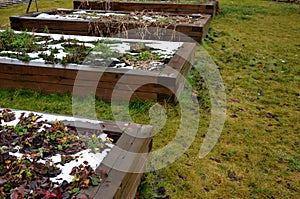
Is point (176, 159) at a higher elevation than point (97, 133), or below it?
below

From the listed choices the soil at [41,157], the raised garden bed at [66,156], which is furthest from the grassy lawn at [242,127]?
the soil at [41,157]

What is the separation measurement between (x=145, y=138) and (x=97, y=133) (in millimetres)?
347

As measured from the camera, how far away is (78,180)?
5.60 ft

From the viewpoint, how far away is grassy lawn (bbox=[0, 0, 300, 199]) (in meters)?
2.36

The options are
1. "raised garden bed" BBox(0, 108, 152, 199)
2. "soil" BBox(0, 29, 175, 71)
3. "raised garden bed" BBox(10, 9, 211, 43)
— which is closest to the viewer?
"raised garden bed" BBox(0, 108, 152, 199)

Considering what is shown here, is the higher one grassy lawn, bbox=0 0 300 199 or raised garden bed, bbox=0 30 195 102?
raised garden bed, bbox=0 30 195 102

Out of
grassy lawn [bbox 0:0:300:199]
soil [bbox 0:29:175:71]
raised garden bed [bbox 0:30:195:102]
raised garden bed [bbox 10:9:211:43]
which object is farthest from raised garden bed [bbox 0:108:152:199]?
raised garden bed [bbox 10:9:211:43]

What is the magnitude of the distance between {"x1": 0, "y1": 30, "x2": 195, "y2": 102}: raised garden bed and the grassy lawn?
0.13m

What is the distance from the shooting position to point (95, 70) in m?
3.29

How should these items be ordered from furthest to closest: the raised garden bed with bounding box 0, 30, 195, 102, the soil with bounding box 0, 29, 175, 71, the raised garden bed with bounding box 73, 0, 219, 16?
the raised garden bed with bounding box 73, 0, 219, 16
the soil with bounding box 0, 29, 175, 71
the raised garden bed with bounding box 0, 30, 195, 102

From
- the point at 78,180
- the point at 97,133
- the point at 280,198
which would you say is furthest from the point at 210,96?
the point at 78,180

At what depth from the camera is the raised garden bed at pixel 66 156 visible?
5.45 ft

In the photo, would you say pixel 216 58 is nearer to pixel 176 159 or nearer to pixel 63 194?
pixel 176 159

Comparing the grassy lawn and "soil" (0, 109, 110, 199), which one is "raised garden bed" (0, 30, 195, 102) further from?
"soil" (0, 109, 110, 199)
